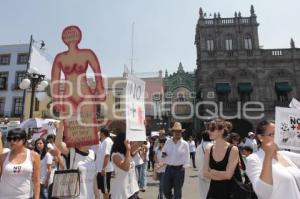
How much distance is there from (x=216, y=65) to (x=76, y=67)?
84.1ft

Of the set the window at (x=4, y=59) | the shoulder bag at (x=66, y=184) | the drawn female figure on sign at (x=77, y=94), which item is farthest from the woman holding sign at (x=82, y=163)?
the window at (x=4, y=59)

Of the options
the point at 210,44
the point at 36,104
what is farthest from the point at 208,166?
the point at 36,104

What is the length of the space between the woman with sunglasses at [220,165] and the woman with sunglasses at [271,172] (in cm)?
52

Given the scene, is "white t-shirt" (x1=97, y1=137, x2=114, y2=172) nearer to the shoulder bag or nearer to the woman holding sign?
the woman holding sign

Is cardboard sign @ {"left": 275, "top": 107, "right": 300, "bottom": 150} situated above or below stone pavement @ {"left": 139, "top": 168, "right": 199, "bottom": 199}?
above

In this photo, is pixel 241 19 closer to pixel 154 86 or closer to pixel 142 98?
pixel 154 86

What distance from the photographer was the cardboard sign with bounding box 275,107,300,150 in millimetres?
3246

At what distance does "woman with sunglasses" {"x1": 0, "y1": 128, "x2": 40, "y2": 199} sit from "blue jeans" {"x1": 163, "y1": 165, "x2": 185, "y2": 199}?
3.68 meters

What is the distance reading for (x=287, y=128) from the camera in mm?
3369

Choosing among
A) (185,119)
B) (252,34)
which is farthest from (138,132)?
(185,119)

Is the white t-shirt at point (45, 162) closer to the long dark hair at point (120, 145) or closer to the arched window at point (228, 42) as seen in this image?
the long dark hair at point (120, 145)

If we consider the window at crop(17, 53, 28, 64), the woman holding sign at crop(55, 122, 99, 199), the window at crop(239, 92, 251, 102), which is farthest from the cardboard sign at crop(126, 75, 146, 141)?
the window at crop(17, 53, 28, 64)

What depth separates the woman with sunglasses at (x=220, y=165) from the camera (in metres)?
3.49

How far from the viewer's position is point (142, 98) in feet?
16.5
